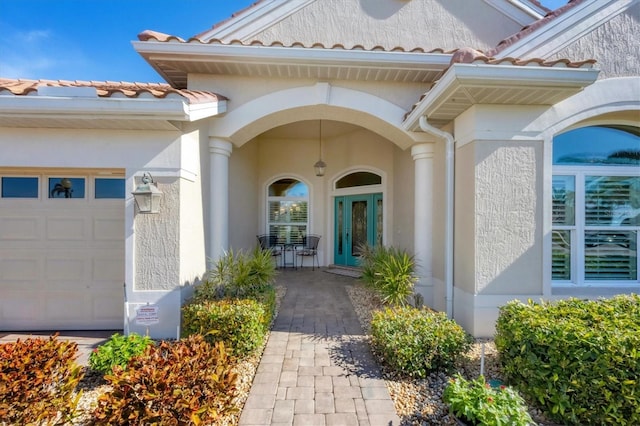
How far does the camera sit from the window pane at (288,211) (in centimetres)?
1079

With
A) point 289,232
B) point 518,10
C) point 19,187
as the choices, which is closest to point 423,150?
point 518,10

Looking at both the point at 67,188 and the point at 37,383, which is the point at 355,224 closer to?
the point at 67,188

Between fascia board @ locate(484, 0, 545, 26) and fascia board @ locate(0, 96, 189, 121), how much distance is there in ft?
22.8

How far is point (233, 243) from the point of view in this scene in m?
7.58

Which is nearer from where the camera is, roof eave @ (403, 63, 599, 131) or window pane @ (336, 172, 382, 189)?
roof eave @ (403, 63, 599, 131)

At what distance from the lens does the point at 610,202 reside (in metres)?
5.29

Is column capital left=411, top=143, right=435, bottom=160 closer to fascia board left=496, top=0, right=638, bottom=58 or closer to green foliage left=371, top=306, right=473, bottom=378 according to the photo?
fascia board left=496, top=0, right=638, bottom=58

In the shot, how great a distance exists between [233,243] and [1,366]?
4947 millimetres

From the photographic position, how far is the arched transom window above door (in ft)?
35.4

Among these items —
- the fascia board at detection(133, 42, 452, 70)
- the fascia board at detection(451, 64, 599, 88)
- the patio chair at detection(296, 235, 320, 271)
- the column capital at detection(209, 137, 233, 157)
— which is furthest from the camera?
the patio chair at detection(296, 235, 320, 271)

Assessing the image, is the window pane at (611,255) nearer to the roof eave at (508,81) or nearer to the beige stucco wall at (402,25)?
the roof eave at (508,81)

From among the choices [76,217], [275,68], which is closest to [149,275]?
[76,217]

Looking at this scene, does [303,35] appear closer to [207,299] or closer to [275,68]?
[275,68]

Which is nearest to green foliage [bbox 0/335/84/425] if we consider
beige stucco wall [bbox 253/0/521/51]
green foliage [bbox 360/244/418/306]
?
green foliage [bbox 360/244/418/306]
